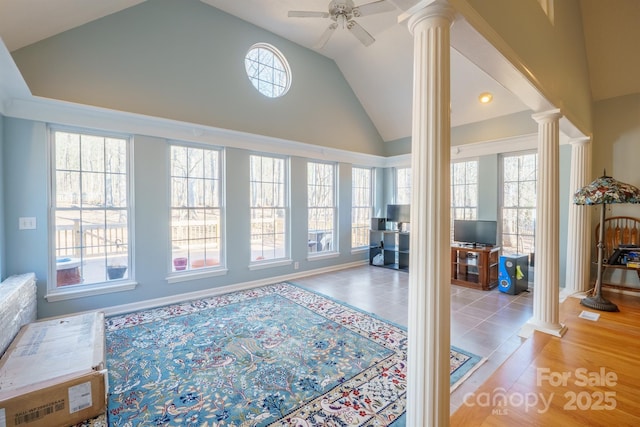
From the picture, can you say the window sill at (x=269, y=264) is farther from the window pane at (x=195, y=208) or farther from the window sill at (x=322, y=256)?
the window pane at (x=195, y=208)

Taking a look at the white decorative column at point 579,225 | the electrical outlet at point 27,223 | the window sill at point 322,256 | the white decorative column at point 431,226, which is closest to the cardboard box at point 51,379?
the electrical outlet at point 27,223

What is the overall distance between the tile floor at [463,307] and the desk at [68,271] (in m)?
3.12

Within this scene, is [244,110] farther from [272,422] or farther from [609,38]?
[609,38]

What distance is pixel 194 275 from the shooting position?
13.9ft

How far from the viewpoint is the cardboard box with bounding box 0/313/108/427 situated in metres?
1.76

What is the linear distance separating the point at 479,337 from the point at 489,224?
259 centimetres

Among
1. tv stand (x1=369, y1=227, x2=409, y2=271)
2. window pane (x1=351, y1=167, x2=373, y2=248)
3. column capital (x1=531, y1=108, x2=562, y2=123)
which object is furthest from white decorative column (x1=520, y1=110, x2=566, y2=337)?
window pane (x1=351, y1=167, x2=373, y2=248)

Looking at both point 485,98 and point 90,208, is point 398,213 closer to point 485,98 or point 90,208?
point 485,98

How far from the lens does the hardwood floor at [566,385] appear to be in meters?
1.79

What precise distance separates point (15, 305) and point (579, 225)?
6659 mm

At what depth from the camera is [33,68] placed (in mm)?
3037

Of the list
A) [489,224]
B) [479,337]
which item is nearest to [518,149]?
[489,224]

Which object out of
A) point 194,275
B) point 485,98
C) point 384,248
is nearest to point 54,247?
point 194,275

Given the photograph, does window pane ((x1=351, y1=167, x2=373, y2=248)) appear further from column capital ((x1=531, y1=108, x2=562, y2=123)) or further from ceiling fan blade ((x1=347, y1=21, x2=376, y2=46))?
column capital ((x1=531, y1=108, x2=562, y2=123))
